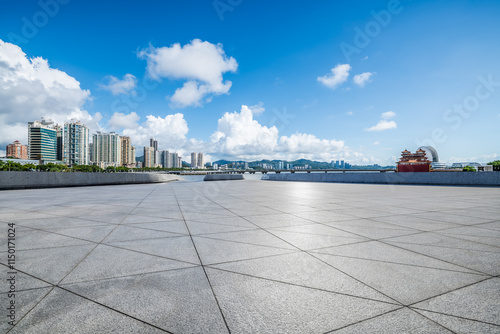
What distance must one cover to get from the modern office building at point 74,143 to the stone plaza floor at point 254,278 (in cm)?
22700

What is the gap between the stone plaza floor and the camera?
2.39 m

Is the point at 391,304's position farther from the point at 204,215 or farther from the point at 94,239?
the point at 204,215

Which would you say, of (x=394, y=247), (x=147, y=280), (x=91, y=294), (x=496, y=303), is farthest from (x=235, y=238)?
(x=496, y=303)

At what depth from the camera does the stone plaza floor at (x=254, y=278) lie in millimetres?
2387

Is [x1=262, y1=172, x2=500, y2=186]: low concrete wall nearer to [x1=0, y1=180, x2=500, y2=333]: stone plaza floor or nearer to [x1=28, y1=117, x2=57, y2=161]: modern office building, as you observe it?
[x1=0, y1=180, x2=500, y2=333]: stone plaza floor

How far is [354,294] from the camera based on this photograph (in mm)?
2865

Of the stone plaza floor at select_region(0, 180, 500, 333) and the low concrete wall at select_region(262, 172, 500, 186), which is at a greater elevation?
the low concrete wall at select_region(262, 172, 500, 186)

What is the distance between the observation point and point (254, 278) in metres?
3.29

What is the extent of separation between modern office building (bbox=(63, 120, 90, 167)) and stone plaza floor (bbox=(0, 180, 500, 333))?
745 feet

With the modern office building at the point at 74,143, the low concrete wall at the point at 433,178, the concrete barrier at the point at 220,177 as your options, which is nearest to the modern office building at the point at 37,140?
the modern office building at the point at 74,143

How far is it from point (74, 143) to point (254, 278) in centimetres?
23519

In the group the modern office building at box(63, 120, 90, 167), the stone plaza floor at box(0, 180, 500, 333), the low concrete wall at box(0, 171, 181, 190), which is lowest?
the stone plaza floor at box(0, 180, 500, 333)

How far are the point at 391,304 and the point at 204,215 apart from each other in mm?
5972

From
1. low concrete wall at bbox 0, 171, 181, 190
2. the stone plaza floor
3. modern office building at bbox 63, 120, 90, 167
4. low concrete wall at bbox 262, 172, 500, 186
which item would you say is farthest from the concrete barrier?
modern office building at bbox 63, 120, 90, 167
